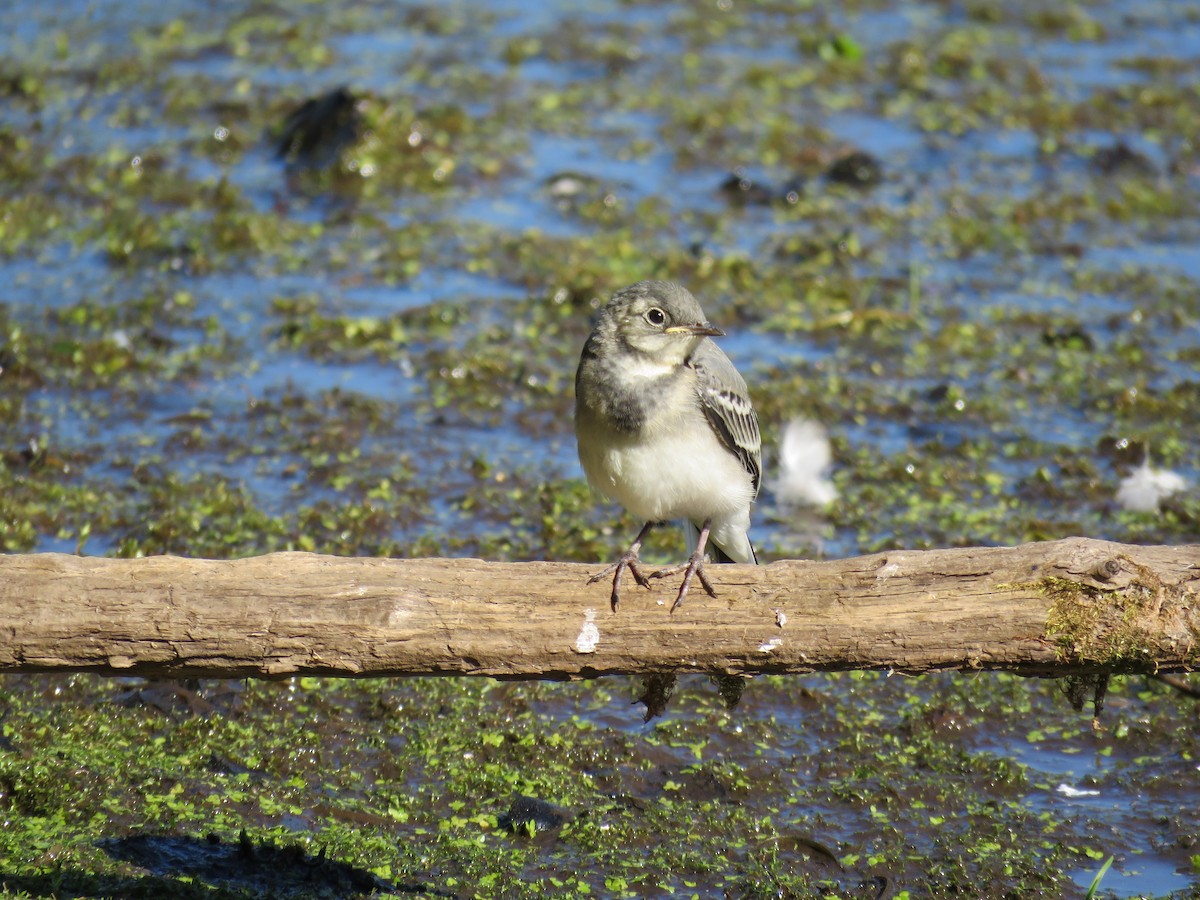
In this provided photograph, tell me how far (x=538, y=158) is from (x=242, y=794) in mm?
7028

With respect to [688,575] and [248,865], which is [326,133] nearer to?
[248,865]

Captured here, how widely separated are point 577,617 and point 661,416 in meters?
1.06

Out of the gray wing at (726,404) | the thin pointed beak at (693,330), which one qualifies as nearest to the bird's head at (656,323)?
the thin pointed beak at (693,330)

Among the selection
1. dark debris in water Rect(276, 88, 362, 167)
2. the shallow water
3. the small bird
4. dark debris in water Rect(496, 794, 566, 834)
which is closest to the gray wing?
the small bird

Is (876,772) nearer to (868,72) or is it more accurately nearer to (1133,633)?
(1133,633)

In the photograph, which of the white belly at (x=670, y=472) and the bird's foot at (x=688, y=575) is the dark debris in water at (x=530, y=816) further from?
the bird's foot at (x=688, y=575)

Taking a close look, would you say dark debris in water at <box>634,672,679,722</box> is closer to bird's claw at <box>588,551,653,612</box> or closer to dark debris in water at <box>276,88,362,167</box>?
bird's claw at <box>588,551,653,612</box>

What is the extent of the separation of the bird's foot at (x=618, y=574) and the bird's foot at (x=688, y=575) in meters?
0.07

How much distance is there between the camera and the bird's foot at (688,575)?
4336 mm

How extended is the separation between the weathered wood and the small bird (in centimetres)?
65

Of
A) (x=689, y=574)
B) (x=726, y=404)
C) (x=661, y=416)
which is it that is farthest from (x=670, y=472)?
(x=689, y=574)

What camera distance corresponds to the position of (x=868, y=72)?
13.3 metres

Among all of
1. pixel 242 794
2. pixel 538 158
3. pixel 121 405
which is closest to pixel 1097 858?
pixel 242 794

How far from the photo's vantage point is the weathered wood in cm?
404
